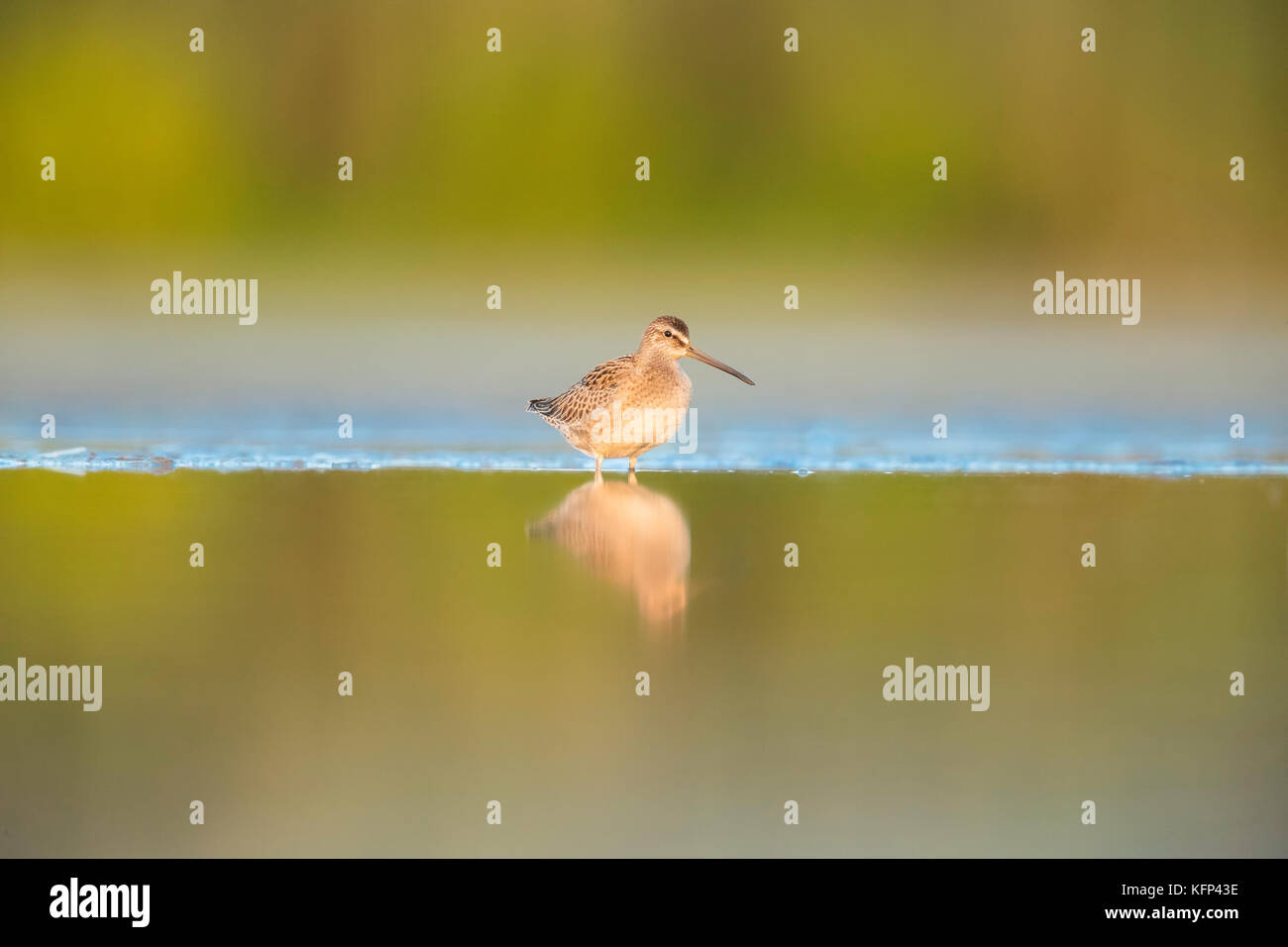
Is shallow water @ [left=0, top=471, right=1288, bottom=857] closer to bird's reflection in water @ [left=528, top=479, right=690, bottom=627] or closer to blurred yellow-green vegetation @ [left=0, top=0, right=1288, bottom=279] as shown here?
bird's reflection in water @ [left=528, top=479, right=690, bottom=627]

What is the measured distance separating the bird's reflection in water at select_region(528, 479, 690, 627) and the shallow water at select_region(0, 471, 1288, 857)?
0.03 m

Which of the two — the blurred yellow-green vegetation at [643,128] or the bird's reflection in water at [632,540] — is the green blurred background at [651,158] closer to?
the blurred yellow-green vegetation at [643,128]

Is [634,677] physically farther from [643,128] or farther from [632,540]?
[643,128]

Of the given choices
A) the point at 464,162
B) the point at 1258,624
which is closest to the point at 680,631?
the point at 1258,624

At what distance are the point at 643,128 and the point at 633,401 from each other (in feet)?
38.5

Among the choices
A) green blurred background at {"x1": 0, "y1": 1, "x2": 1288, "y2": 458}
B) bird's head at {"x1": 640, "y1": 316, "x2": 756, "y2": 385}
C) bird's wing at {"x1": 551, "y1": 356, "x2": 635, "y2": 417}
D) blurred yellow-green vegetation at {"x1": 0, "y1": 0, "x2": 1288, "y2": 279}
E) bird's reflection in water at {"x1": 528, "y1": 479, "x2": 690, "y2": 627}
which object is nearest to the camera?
bird's reflection in water at {"x1": 528, "y1": 479, "x2": 690, "y2": 627}

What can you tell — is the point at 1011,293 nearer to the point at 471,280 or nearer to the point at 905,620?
the point at 471,280

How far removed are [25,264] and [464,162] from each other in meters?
5.60

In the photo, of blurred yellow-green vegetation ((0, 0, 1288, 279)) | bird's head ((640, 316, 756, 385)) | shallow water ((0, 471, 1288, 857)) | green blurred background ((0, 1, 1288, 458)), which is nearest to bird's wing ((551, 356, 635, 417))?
bird's head ((640, 316, 756, 385))

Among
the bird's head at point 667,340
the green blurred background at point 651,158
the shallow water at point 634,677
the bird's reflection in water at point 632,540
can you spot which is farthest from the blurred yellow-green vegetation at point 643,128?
the shallow water at point 634,677

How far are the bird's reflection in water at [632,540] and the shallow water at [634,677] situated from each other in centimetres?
3

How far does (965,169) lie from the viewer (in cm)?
2116

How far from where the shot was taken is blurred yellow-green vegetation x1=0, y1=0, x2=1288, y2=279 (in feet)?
67.5

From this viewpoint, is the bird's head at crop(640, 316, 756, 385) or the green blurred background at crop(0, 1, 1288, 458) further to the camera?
the green blurred background at crop(0, 1, 1288, 458)
